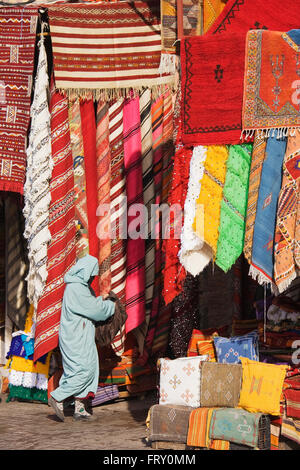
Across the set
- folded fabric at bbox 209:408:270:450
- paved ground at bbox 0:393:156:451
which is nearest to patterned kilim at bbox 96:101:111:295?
paved ground at bbox 0:393:156:451

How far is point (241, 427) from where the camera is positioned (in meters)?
6.36

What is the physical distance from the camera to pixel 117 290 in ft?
29.7

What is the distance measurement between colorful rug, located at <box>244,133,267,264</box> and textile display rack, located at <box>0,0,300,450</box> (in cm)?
1

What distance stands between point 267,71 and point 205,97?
501 millimetres

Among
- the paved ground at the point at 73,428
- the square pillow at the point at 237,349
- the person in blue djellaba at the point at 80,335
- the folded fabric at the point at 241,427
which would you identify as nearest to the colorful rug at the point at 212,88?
the square pillow at the point at 237,349

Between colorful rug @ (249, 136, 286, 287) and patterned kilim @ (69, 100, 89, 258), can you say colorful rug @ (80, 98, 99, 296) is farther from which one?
colorful rug @ (249, 136, 286, 287)

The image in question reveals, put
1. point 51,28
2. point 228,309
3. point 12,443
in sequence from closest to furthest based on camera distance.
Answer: point 12,443
point 51,28
point 228,309

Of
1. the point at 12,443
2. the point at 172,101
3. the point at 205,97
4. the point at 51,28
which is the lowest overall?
the point at 12,443

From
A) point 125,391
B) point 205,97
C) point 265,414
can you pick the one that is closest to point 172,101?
point 205,97

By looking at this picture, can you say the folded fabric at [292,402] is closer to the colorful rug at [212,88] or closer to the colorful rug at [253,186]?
the colorful rug at [253,186]

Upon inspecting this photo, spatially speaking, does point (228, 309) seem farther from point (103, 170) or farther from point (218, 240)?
point (218, 240)

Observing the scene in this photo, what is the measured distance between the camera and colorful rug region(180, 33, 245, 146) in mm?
6555

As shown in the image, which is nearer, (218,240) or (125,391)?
(218,240)

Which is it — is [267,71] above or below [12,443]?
above
